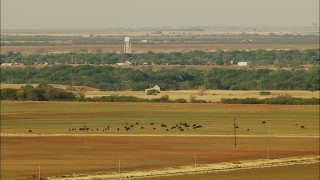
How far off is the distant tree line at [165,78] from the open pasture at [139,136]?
28472 mm

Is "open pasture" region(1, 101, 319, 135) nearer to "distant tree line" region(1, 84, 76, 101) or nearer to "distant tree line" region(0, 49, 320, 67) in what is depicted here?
"distant tree line" region(1, 84, 76, 101)

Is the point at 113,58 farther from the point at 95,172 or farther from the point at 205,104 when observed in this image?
the point at 95,172

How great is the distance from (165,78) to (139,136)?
64599mm

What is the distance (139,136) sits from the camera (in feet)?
210

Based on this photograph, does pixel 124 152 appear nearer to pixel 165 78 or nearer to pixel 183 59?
pixel 165 78

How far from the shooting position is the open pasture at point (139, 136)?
2023 inches

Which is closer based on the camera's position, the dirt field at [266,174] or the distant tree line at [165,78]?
the dirt field at [266,174]

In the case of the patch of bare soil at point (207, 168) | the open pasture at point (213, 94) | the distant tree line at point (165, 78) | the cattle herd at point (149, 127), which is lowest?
the distant tree line at point (165, 78)

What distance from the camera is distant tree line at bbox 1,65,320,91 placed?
382ft

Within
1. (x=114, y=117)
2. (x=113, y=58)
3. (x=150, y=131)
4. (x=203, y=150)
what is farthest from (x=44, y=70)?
(x=203, y=150)

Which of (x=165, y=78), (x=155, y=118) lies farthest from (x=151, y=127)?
(x=165, y=78)

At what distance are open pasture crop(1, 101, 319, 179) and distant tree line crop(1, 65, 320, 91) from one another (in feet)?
93.4

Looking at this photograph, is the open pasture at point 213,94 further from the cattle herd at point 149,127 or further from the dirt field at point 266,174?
the dirt field at point 266,174

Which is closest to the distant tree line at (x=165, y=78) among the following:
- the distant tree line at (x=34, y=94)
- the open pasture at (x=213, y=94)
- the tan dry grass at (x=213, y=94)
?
the open pasture at (x=213, y=94)
